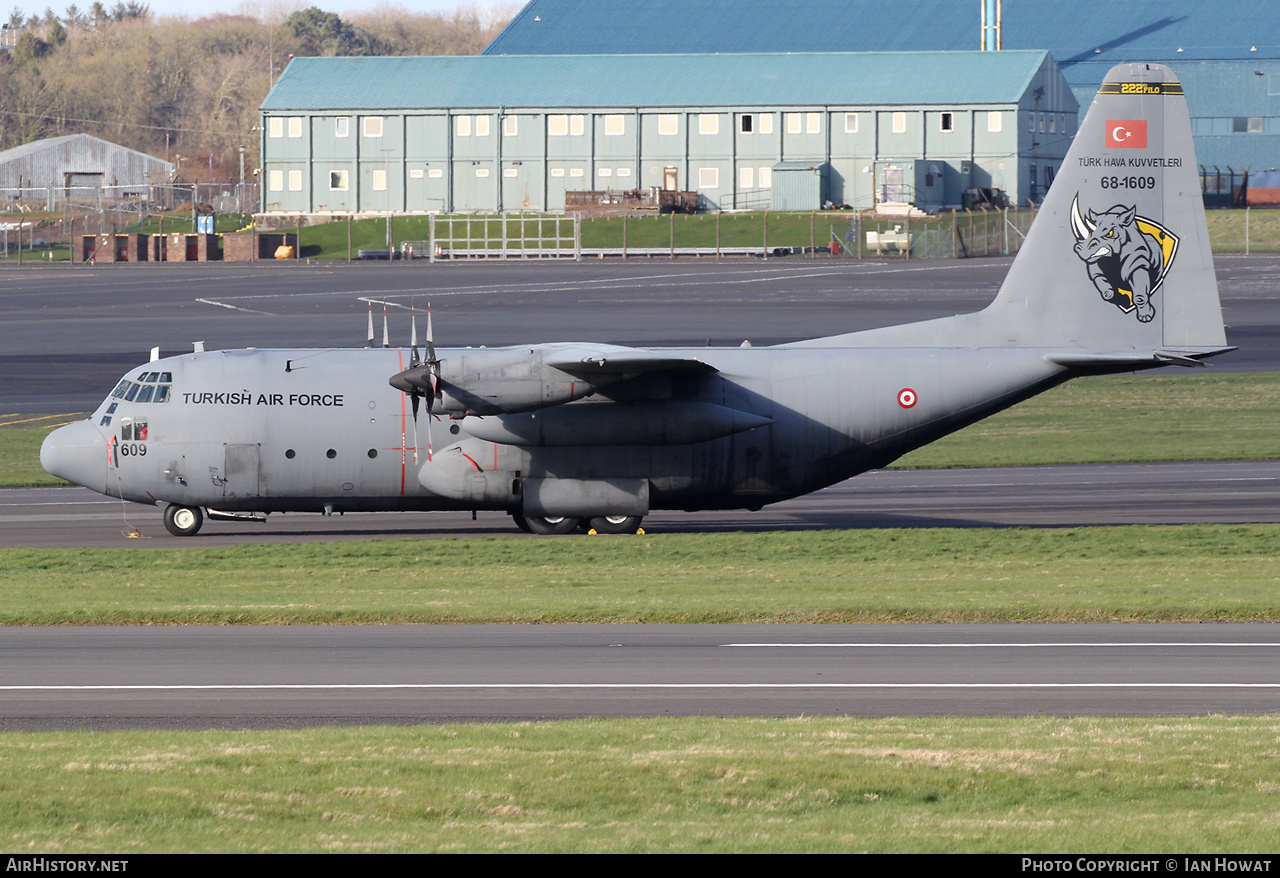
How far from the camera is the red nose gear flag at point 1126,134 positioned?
97.3 ft

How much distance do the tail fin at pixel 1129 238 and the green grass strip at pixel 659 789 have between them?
57.2ft

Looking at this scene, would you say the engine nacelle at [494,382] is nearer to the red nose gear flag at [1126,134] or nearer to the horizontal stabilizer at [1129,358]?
the horizontal stabilizer at [1129,358]

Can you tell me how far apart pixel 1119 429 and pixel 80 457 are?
3150cm

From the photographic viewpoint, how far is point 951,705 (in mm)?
15070

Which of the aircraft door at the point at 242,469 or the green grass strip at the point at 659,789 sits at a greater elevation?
the aircraft door at the point at 242,469

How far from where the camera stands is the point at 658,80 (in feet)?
381

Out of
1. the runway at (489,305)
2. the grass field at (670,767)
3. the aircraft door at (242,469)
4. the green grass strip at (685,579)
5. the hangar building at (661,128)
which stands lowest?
the green grass strip at (685,579)

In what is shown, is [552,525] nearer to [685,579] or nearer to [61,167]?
[685,579]

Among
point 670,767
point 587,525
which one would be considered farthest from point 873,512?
point 670,767

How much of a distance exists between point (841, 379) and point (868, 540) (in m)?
3.51

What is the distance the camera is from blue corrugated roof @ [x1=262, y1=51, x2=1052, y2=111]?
365 feet

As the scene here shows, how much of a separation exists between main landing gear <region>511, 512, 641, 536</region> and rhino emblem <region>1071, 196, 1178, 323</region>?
1073 centimetres

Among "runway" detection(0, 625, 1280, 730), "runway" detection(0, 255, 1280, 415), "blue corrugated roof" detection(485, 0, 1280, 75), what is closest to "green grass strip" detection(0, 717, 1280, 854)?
"runway" detection(0, 625, 1280, 730)

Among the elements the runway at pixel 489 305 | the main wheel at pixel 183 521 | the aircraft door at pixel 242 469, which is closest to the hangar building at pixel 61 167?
the runway at pixel 489 305
